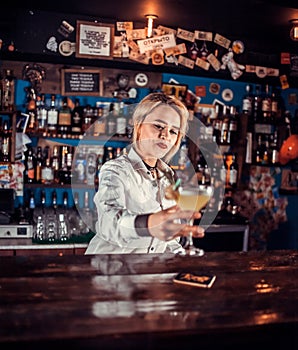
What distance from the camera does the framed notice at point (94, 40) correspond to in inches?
168

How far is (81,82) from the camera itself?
4402 mm

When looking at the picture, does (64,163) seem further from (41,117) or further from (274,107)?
(274,107)

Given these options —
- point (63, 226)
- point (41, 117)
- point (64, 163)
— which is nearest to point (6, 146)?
point (41, 117)

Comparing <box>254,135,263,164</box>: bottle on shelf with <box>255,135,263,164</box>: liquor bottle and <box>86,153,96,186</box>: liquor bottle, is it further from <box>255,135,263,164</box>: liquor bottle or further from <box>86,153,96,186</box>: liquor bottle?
<box>86,153,96,186</box>: liquor bottle

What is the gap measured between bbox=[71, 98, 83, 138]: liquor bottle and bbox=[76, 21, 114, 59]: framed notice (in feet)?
1.50

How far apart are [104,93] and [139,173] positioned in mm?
2454

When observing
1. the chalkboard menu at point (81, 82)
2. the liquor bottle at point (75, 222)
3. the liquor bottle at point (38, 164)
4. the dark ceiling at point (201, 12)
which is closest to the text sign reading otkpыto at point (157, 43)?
the dark ceiling at point (201, 12)

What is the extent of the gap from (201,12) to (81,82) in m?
1.29

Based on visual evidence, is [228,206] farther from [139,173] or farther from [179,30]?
[139,173]

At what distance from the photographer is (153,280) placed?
66.4 inches

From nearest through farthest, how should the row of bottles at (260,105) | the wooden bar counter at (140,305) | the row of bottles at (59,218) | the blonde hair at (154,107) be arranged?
1. the wooden bar counter at (140,305)
2. the blonde hair at (154,107)
3. the row of bottles at (59,218)
4. the row of bottles at (260,105)

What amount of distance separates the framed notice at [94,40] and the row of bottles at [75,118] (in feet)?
1.47

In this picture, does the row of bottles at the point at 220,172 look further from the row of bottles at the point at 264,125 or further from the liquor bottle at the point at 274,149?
the liquor bottle at the point at 274,149

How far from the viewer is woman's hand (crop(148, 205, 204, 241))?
1.56 m
